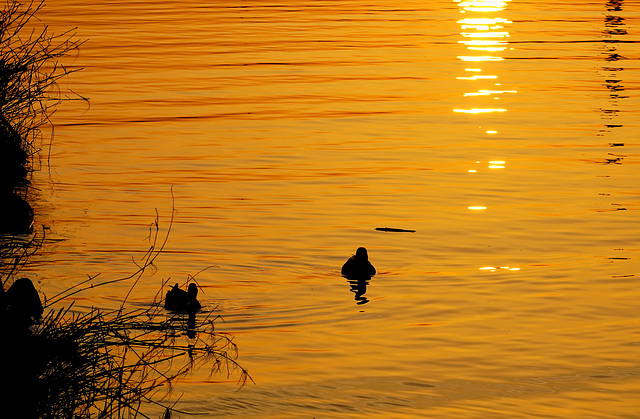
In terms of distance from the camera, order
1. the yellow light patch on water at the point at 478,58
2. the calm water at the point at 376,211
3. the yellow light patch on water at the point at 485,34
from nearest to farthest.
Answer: the calm water at the point at 376,211
the yellow light patch on water at the point at 478,58
the yellow light patch on water at the point at 485,34

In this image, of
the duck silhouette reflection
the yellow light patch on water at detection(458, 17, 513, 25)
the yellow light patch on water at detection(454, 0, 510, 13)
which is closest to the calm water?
the duck silhouette reflection

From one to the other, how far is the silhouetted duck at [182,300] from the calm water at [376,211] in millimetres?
412

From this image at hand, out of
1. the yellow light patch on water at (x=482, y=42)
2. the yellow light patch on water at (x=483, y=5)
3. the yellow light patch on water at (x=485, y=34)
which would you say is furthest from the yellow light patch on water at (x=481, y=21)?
the yellow light patch on water at (x=482, y=42)

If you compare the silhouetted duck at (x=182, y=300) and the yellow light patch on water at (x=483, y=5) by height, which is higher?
the yellow light patch on water at (x=483, y=5)

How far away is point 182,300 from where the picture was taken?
14.4 m

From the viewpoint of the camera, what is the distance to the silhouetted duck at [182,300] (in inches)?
564

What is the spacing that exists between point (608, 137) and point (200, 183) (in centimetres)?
974

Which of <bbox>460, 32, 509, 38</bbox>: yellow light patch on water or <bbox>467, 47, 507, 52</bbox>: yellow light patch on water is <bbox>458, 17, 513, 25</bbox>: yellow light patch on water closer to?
<bbox>460, 32, 509, 38</bbox>: yellow light patch on water

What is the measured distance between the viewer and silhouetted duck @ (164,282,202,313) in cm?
1434

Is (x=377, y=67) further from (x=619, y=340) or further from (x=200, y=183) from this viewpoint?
(x=619, y=340)

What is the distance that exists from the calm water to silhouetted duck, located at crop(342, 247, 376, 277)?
0.20m

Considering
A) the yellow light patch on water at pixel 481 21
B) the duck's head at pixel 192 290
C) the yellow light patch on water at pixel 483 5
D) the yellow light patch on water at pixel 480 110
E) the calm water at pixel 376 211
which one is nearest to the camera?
the calm water at pixel 376 211

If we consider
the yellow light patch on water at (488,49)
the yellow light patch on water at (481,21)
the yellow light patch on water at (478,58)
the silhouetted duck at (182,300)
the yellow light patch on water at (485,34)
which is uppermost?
the yellow light patch on water at (481,21)

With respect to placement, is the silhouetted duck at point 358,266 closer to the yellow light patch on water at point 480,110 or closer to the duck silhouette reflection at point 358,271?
the duck silhouette reflection at point 358,271
